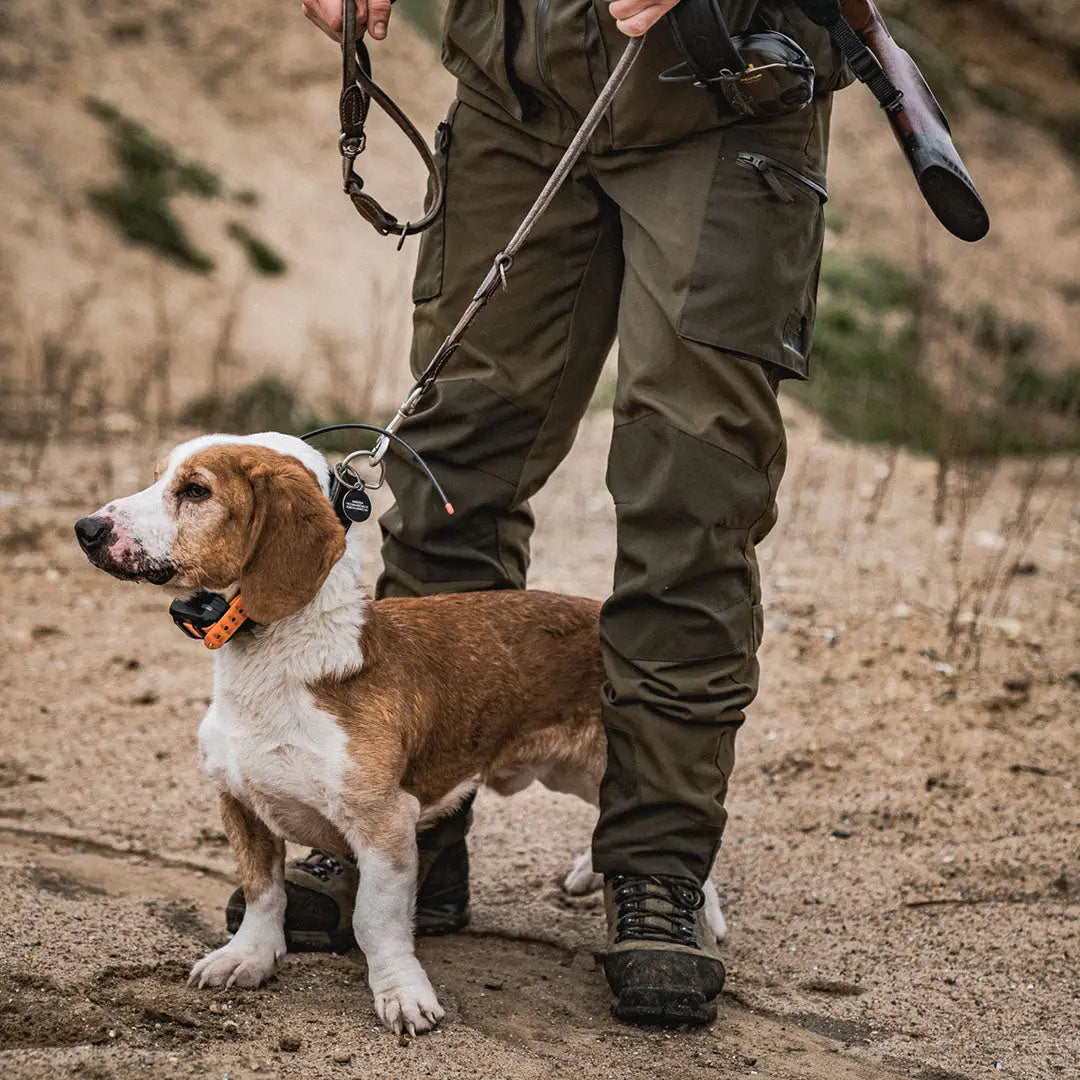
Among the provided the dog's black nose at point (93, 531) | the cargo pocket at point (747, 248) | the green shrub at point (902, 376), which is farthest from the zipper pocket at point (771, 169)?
the green shrub at point (902, 376)

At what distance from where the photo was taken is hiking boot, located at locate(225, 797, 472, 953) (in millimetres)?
2951

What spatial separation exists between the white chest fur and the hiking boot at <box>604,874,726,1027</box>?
682 millimetres

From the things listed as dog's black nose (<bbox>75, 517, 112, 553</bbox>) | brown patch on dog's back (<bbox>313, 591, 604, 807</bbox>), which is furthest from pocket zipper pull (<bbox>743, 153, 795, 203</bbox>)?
dog's black nose (<bbox>75, 517, 112, 553</bbox>)

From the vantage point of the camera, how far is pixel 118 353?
786 centimetres

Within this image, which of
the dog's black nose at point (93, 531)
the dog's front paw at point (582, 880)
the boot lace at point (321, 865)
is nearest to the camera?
the dog's black nose at point (93, 531)

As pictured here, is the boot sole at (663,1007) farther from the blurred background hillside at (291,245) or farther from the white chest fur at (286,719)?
the blurred background hillside at (291,245)

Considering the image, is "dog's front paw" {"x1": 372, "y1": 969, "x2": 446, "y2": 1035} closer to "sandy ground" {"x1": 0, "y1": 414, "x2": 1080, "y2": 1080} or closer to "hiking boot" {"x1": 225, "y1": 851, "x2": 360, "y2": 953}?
"sandy ground" {"x1": 0, "y1": 414, "x2": 1080, "y2": 1080}

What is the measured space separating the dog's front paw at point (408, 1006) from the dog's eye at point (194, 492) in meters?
1.05

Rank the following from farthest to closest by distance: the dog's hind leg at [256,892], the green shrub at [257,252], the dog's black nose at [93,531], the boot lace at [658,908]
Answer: the green shrub at [257,252] → the boot lace at [658,908] → the dog's hind leg at [256,892] → the dog's black nose at [93,531]

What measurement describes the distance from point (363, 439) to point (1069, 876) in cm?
460

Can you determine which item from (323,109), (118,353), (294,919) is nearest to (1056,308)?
(323,109)

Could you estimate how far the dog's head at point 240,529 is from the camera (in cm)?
257

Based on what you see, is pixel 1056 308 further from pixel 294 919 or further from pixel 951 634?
pixel 294 919

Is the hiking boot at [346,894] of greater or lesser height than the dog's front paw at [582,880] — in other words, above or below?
above
